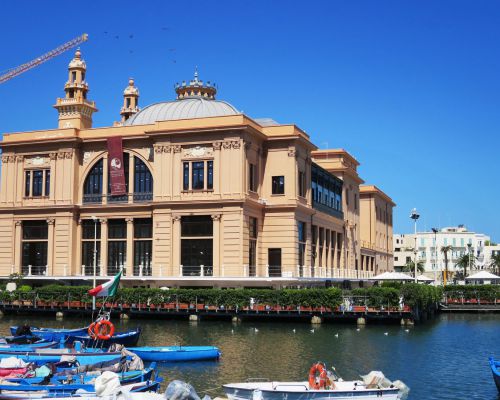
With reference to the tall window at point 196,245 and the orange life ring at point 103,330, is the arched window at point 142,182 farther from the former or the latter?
the orange life ring at point 103,330

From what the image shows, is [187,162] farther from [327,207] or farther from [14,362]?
[14,362]

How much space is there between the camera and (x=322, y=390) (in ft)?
97.2

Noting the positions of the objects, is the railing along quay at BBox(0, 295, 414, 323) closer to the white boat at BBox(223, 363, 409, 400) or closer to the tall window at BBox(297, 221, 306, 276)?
the tall window at BBox(297, 221, 306, 276)

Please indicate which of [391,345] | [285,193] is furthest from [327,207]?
[391,345]

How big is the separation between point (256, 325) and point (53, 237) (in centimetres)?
3019

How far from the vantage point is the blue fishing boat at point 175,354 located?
4212 centimetres

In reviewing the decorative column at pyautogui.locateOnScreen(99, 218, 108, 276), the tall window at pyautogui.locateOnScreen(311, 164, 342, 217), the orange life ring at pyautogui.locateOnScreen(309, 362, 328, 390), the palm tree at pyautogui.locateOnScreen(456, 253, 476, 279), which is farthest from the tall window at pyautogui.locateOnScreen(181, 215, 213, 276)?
the palm tree at pyautogui.locateOnScreen(456, 253, 476, 279)

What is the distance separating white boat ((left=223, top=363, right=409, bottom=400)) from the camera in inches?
1161

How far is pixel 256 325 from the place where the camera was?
64375 millimetres

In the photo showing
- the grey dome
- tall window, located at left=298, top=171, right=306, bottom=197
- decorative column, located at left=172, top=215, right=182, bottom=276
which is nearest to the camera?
decorative column, located at left=172, top=215, right=182, bottom=276

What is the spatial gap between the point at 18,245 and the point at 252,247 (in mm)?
27692

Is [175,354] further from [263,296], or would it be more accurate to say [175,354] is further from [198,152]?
[198,152]

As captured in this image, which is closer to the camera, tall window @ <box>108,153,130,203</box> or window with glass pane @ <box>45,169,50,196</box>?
tall window @ <box>108,153,130,203</box>

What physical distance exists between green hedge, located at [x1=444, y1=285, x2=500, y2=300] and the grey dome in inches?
1348
